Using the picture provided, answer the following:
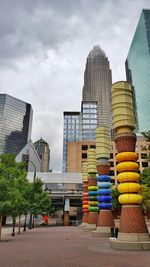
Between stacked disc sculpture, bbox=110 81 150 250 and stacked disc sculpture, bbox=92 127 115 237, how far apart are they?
23.3 feet

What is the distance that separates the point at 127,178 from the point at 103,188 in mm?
8846

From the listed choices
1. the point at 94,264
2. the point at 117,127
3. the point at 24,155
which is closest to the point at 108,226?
the point at 117,127

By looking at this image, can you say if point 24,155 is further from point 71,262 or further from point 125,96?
point 71,262

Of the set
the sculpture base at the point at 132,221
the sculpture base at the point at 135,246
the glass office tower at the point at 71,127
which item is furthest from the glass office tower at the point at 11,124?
the sculpture base at the point at 135,246

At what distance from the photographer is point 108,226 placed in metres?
21.4

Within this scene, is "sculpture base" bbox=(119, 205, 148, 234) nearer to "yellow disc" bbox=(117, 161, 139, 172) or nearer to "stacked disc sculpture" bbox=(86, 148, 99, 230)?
"yellow disc" bbox=(117, 161, 139, 172)

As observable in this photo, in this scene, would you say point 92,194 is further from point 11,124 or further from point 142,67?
point 11,124

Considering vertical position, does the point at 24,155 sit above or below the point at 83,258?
above

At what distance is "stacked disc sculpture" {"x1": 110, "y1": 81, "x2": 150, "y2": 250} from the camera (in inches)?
551

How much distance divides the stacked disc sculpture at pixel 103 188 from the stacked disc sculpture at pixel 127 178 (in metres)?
7.11

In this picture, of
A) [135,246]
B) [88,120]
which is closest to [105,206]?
[135,246]

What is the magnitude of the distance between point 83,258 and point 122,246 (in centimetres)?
374

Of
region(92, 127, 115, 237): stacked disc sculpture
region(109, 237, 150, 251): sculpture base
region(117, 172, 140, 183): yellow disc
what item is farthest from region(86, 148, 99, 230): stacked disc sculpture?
region(109, 237, 150, 251): sculpture base

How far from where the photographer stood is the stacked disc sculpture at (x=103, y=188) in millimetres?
21531
